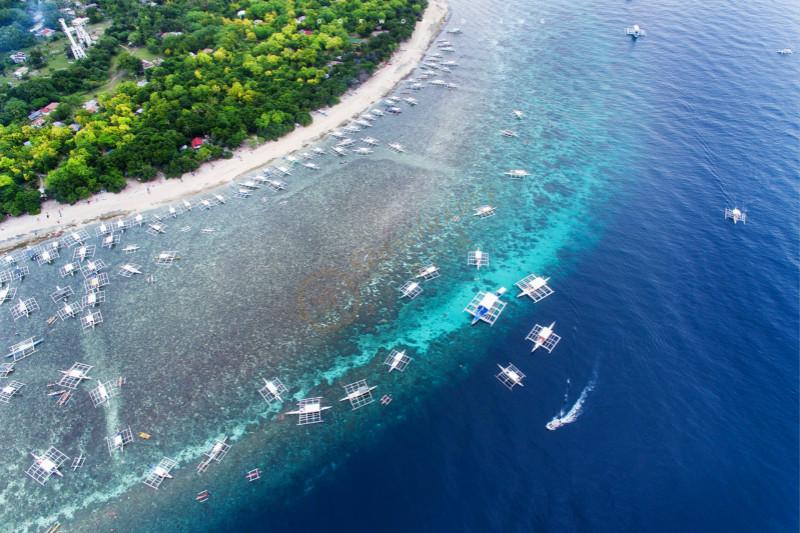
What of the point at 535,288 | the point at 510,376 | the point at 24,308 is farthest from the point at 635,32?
the point at 24,308

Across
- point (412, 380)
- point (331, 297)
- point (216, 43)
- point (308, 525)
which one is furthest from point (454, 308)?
point (216, 43)

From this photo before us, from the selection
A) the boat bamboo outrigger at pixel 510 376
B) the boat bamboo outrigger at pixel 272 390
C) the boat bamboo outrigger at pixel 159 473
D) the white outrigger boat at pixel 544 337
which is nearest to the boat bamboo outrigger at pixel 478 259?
the white outrigger boat at pixel 544 337

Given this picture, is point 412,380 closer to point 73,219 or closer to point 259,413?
point 259,413

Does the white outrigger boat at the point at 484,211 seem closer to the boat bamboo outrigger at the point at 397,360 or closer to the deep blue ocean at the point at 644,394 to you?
the deep blue ocean at the point at 644,394

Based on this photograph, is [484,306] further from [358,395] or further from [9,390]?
[9,390]

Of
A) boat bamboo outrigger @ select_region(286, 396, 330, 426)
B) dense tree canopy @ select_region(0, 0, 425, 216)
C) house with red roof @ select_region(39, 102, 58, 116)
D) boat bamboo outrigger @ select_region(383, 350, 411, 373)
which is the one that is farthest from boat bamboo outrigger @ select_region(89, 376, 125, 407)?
house with red roof @ select_region(39, 102, 58, 116)

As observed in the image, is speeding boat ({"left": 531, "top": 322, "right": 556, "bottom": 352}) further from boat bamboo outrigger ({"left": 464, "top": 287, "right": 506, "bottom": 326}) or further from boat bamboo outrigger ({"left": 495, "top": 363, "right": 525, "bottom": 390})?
boat bamboo outrigger ({"left": 464, "top": 287, "right": 506, "bottom": 326})
